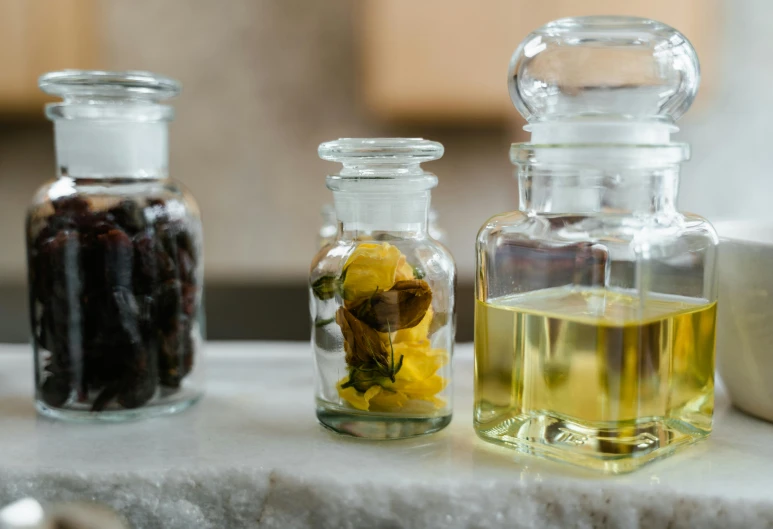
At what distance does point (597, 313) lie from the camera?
1.40ft

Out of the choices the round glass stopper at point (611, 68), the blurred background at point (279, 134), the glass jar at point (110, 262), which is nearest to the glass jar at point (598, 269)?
the round glass stopper at point (611, 68)

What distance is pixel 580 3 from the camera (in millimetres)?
1432

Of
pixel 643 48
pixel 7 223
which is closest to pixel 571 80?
pixel 643 48

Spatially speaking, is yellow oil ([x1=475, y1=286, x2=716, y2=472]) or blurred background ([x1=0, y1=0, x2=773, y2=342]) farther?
blurred background ([x1=0, y1=0, x2=773, y2=342])

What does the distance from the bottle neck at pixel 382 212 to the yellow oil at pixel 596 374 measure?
0.07 m

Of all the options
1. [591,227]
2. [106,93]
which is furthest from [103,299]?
[591,227]

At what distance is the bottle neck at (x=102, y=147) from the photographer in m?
0.55

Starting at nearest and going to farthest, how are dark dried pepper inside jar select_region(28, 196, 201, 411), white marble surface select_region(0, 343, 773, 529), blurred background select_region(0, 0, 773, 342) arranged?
white marble surface select_region(0, 343, 773, 529) → dark dried pepper inside jar select_region(28, 196, 201, 411) → blurred background select_region(0, 0, 773, 342)

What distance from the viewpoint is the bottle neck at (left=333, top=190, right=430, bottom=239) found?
50 centimetres

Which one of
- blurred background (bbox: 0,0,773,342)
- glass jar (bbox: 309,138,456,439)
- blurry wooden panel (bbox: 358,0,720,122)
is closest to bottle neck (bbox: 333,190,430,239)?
glass jar (bbox: 309,138,456,439)

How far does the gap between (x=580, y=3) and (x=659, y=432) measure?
1.17 m

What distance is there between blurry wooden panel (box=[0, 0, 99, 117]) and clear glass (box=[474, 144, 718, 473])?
1335 mm

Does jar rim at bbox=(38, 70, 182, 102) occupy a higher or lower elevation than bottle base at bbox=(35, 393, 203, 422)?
higher

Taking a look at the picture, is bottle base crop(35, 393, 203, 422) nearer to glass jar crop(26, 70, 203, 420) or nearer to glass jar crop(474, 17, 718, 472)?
glass jar crop(26, 70, 203, 420)
